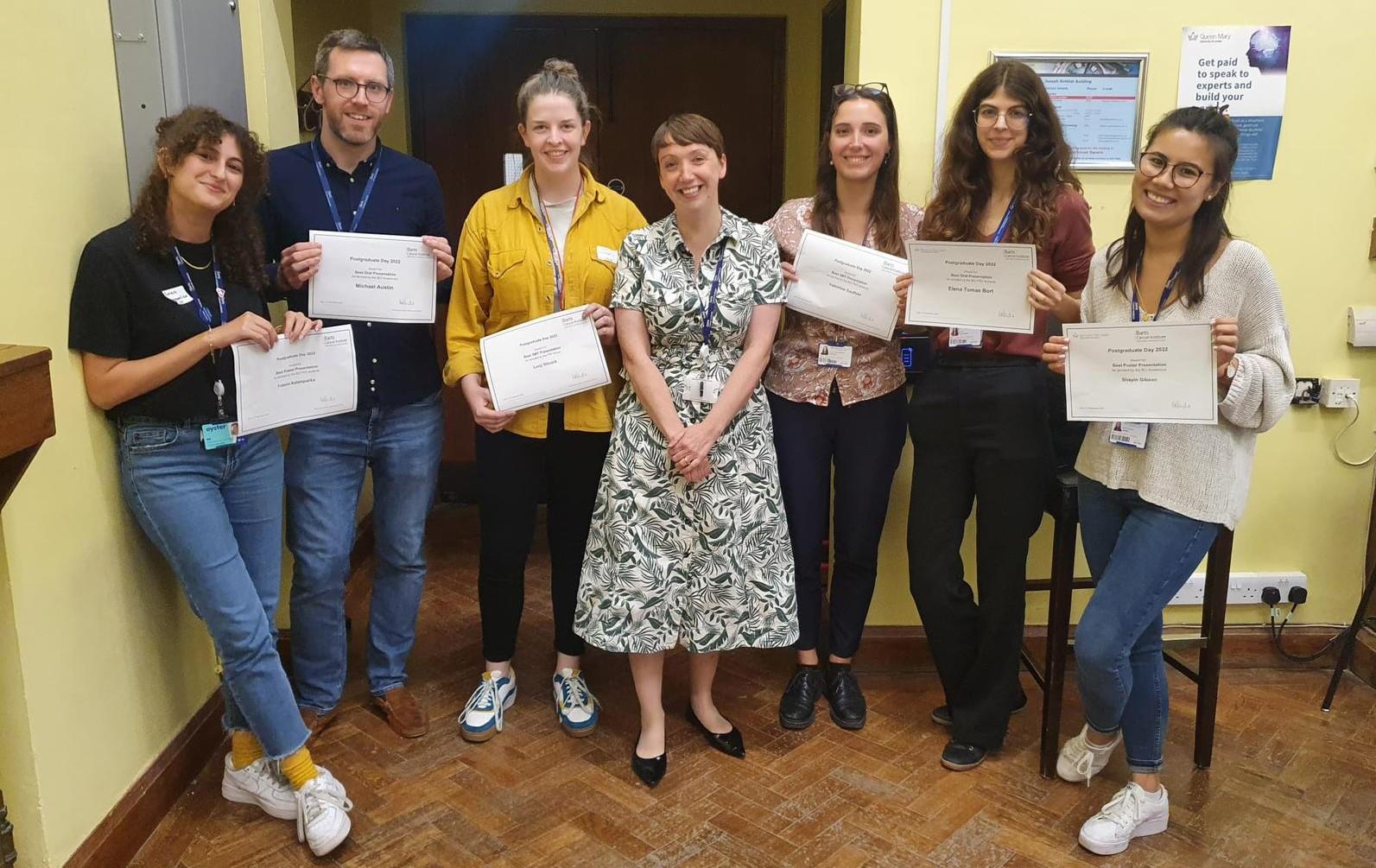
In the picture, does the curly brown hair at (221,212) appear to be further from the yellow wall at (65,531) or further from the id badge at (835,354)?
the id badge at (835,354)

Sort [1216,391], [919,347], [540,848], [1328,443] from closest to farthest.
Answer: [1216,391], [540,848], [919,347], [1328,443]

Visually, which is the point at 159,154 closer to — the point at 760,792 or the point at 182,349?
the point at 182,349

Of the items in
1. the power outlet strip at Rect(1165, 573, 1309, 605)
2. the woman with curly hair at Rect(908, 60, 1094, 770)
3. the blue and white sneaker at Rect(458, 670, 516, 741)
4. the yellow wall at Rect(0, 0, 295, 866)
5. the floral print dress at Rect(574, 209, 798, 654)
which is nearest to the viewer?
the yellow wall at Rect(0, 0, 295, 866)

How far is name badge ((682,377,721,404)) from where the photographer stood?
95.5 inches

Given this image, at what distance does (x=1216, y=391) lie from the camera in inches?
78.6

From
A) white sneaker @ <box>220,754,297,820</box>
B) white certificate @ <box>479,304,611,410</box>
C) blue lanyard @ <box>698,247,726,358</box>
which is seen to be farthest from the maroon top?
white sneaker @ <box>220,754,297,820</box>

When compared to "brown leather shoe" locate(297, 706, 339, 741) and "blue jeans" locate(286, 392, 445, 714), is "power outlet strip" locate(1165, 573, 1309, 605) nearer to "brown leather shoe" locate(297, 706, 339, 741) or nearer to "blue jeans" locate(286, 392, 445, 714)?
"blue jeans" locate(286, 392, 445, 714)

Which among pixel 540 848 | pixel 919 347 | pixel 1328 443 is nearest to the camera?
pixel 540 848

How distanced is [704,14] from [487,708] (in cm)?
352

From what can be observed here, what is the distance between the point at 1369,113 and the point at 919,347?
1538mm

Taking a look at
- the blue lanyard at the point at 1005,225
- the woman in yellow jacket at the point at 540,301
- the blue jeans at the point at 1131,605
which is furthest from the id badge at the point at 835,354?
the blue jeans at the point at 1131,605

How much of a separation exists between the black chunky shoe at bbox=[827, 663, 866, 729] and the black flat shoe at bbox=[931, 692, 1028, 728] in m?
0.21

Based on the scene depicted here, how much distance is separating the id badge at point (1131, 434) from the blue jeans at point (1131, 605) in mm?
132

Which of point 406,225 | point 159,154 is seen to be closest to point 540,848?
point 406,225
